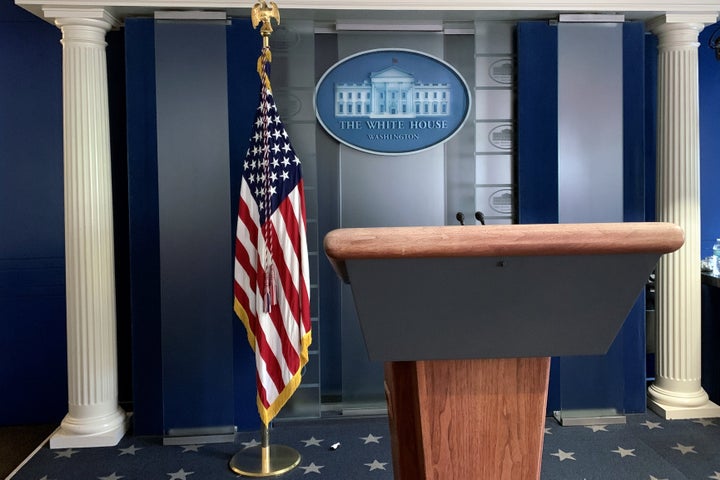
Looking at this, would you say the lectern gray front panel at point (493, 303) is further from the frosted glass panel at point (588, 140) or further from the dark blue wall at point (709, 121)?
the dark blue wall at point (709, 121)

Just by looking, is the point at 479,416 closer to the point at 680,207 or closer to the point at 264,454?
the point at 264,454

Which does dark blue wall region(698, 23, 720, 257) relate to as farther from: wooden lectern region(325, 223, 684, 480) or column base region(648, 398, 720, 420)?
wooden lectern region(325, 223, 684, 480)

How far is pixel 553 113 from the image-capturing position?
3770 mm

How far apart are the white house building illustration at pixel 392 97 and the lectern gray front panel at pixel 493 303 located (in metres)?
2.94

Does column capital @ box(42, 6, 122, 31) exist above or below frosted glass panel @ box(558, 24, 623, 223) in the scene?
above

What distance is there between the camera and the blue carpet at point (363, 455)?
3.15 meters

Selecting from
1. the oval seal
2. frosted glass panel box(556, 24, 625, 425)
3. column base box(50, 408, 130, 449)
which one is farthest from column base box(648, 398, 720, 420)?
column base box(50, 408, 130, 449)

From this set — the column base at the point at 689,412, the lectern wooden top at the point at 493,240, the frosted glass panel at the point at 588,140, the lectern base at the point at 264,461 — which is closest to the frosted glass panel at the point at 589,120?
the frosted glass panel at the point at 588,140

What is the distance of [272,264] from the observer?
124 inches

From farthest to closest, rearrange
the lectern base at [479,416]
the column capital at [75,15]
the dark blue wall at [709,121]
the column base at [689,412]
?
the dark blue wall at [709,121]
the column base at [689,412]
the column capital at [75,15]
the lectern base at [479,416]

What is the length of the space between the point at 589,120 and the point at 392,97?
3.77 feet

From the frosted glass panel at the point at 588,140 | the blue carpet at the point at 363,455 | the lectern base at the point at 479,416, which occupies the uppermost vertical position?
the frosted glass panel at the point at 588,140

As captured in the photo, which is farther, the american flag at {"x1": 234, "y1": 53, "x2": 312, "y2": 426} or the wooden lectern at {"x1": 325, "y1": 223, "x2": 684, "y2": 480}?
the american flag at {"x1": 234, "y1": 53, "x2": 312, "y2": 426}

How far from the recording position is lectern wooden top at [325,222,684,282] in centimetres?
87
